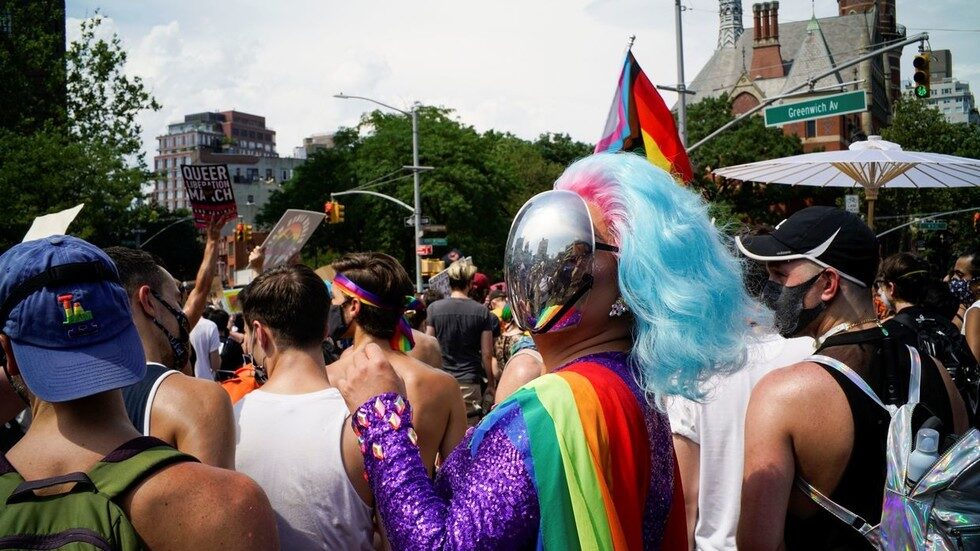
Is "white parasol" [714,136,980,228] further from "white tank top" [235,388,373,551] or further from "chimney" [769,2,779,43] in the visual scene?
"chimney" [769,2,779,43]

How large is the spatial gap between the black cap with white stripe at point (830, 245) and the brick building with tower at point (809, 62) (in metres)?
73.9

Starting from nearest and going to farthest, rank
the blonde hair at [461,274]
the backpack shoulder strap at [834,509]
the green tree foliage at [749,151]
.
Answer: the backpack shoulder strap at [834,509] < the blonde hair at [461,274] < the green tree foliage at [749,151]

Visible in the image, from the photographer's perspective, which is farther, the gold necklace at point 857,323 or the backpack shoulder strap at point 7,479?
the gold necklace at point 857,323

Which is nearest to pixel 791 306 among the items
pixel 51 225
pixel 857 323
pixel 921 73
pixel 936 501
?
pixel 857 323

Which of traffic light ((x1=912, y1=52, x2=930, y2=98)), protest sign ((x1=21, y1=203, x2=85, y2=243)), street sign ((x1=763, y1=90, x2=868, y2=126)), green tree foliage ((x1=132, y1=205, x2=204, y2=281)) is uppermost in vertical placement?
traffic light ((x1=912, y1=52, x2=930, y2=98))

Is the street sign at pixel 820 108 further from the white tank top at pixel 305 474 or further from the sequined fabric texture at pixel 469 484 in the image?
the sequined fabric texture at pixel 469 484

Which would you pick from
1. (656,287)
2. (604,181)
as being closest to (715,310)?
(656,287)

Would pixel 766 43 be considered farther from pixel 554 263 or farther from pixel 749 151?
pixel 554 263

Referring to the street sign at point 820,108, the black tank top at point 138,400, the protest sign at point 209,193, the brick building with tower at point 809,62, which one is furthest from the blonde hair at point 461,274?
the brick building with tower at point 809,62

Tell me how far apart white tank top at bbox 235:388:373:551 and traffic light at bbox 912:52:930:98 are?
17.1 meters

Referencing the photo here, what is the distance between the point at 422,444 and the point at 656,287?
7.39 feet

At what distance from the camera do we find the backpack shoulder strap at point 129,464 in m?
1.65

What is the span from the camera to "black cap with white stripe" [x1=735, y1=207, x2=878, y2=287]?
301 cm

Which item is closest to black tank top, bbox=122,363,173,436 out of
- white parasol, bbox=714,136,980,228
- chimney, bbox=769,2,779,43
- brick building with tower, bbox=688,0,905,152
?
white parasol, bbox=714,136,980,228
